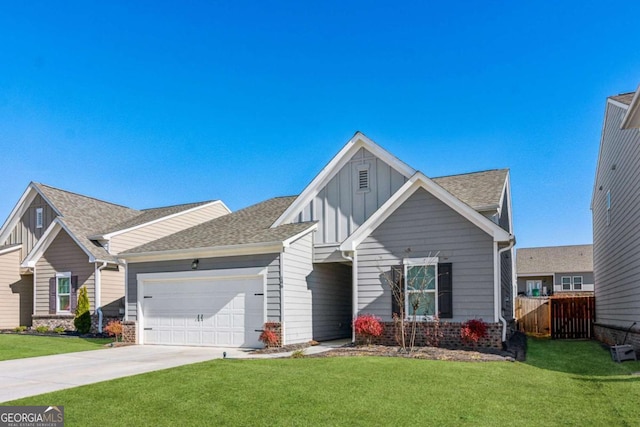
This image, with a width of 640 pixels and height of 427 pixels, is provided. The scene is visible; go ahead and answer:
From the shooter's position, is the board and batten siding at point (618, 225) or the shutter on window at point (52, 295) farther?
the shutter on window at point (52, 295)

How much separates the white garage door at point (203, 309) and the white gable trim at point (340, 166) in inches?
111

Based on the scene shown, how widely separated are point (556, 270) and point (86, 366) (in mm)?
39693

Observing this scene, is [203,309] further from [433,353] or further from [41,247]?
[41,247]

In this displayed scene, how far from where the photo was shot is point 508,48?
53.0ft

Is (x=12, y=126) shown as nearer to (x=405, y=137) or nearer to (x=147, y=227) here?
(x=147, y=227)

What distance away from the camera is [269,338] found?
14.2 m

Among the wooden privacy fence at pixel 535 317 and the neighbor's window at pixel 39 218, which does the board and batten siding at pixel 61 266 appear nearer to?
the neighbor's window at pixel 39 218

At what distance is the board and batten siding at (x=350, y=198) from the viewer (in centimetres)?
1612

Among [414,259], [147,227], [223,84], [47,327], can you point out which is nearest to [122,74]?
[223,84]

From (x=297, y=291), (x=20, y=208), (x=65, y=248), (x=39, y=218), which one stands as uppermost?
(x=20, y=208)

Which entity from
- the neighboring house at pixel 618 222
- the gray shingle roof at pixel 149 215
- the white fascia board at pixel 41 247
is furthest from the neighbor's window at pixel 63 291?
the neighboring house at pixel 618 222

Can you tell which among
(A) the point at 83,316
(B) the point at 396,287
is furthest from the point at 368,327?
(A) the point at 83,316

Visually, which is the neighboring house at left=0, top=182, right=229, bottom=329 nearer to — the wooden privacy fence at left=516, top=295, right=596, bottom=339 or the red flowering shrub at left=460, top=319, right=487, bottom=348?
the red flowering shrub at left=460, top=319, right=487, bottom=348

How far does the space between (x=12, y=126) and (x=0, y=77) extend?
2677 mm
